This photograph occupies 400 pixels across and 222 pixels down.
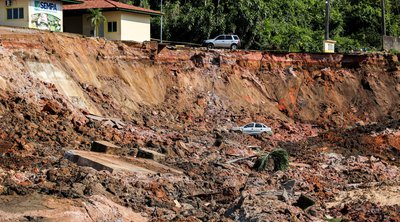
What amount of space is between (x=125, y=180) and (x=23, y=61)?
15149 millimetres

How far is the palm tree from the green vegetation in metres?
13.5

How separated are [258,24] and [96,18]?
1983cm

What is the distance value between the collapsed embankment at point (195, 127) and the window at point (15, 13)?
474 cm

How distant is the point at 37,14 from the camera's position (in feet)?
158

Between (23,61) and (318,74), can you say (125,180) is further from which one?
(318,74)

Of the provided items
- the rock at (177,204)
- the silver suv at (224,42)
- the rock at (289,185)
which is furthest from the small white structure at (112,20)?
the rock at (177,204)

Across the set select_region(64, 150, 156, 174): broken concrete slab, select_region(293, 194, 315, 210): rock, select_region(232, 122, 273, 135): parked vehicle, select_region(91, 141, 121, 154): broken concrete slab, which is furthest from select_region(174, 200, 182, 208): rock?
select_region(232, 122, 273, 135): parked vehicle

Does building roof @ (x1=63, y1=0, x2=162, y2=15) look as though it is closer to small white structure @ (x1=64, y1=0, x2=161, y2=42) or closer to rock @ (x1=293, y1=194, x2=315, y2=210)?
small white structure @ (x1=64, y1=0, x2=161, y2=42)

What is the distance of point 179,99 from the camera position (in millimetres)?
49875

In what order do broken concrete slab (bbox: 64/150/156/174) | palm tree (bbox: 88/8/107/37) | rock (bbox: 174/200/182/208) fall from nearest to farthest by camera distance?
rock (bbox: 174/200/182/208), broken concrete slab (bbox: 64/150/156/174), palm tree (bbox: 88/8/107/37)

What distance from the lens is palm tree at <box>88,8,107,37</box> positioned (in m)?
52.5

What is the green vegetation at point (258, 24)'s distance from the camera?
67125 millimetres

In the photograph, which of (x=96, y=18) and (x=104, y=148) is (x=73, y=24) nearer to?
(x=96, y=18)

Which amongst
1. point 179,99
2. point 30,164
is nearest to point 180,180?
point 30,164
